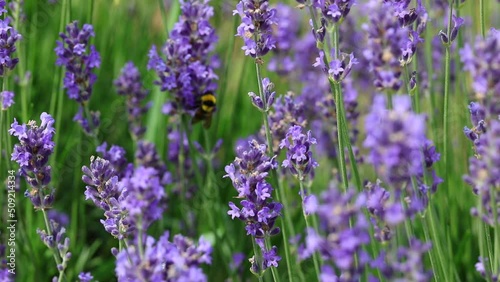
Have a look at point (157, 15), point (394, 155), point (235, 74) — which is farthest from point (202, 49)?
point (157, 15)

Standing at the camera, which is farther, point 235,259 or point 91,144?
point 91,144

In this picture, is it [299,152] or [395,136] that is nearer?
[395,136]

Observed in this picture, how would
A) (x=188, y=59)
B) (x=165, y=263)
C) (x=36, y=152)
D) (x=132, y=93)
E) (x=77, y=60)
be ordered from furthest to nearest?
(x=132, y=93), (x=188, y=59), (x=77, y=60), (x=36, y=152), (x=165, y=263)

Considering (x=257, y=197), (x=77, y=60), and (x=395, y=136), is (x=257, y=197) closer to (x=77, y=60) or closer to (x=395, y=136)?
(x=395, y=136)

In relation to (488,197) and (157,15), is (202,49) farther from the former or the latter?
(157,15)

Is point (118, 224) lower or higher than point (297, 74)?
lower

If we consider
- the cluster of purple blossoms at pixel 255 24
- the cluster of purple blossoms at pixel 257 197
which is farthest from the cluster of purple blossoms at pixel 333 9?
the cluster of purple blossoms at pixel 257 197

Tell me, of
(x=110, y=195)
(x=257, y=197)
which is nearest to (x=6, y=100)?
(x=110, y=195)
